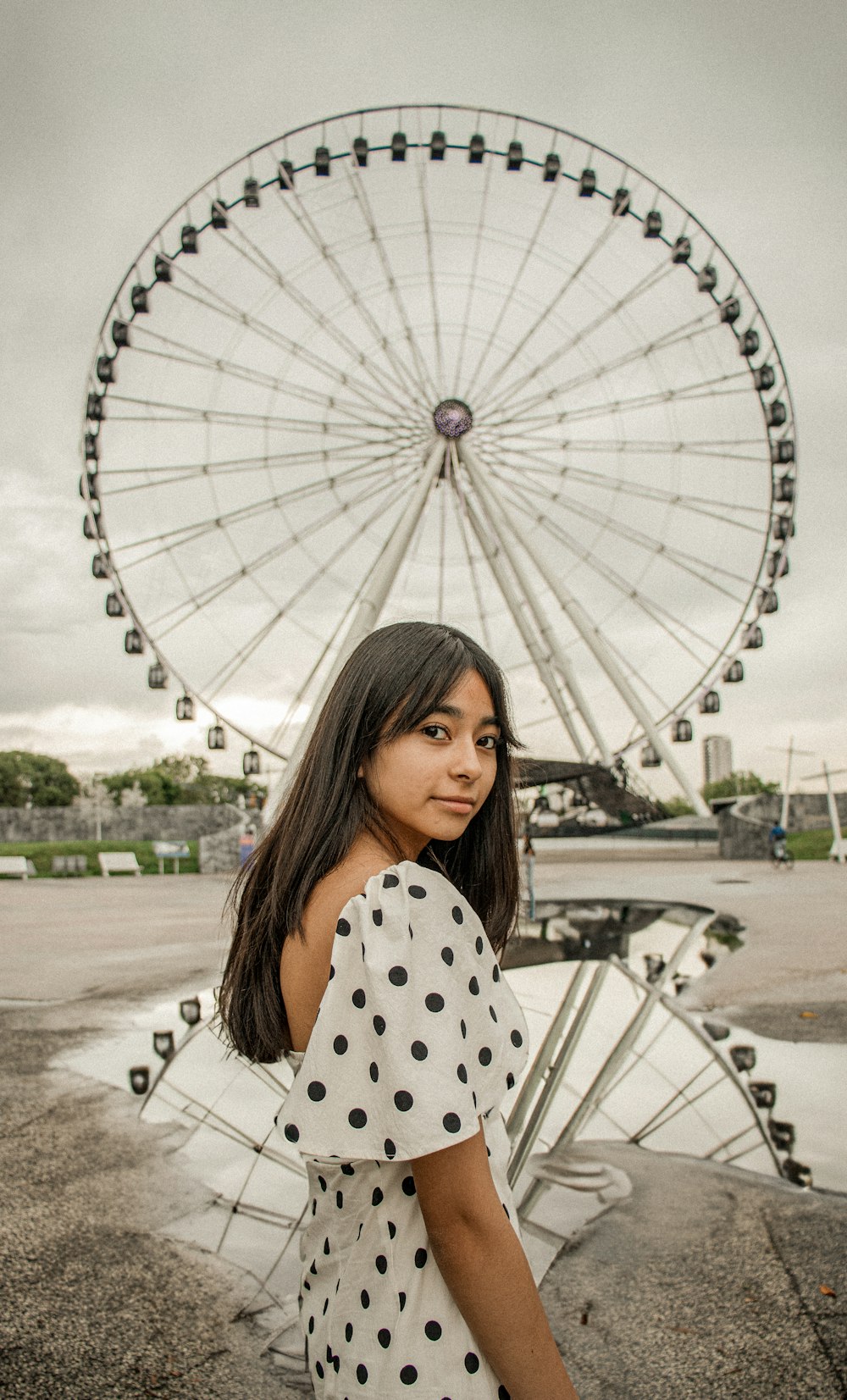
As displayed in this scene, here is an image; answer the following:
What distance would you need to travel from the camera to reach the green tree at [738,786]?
115m

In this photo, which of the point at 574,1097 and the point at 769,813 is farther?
the point at 769,813

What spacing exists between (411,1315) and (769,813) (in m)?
35.4

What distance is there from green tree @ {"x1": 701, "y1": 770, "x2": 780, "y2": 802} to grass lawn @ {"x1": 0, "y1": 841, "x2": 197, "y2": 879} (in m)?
89.1

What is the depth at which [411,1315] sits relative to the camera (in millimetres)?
1263

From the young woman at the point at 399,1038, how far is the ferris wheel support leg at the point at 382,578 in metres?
18.5

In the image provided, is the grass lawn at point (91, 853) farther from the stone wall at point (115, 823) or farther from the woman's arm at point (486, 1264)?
the woman's arm at point (486, 1264)

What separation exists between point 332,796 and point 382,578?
1986cm

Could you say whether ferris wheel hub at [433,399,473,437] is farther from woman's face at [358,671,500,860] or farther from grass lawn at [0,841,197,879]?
woman's face at [358,671,500,860]

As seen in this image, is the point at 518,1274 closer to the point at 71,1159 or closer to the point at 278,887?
the point at 278,887

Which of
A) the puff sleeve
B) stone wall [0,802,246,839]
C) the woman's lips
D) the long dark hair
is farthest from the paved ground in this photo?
stone wall [0,802,246,839]

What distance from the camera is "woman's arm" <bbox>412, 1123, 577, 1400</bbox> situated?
3.94ft

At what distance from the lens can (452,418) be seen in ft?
71.7

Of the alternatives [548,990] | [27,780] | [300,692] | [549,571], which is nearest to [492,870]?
[548,990]

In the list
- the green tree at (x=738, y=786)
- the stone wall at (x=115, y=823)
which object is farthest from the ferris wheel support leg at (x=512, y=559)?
the green tree at (x=738, y=786)
